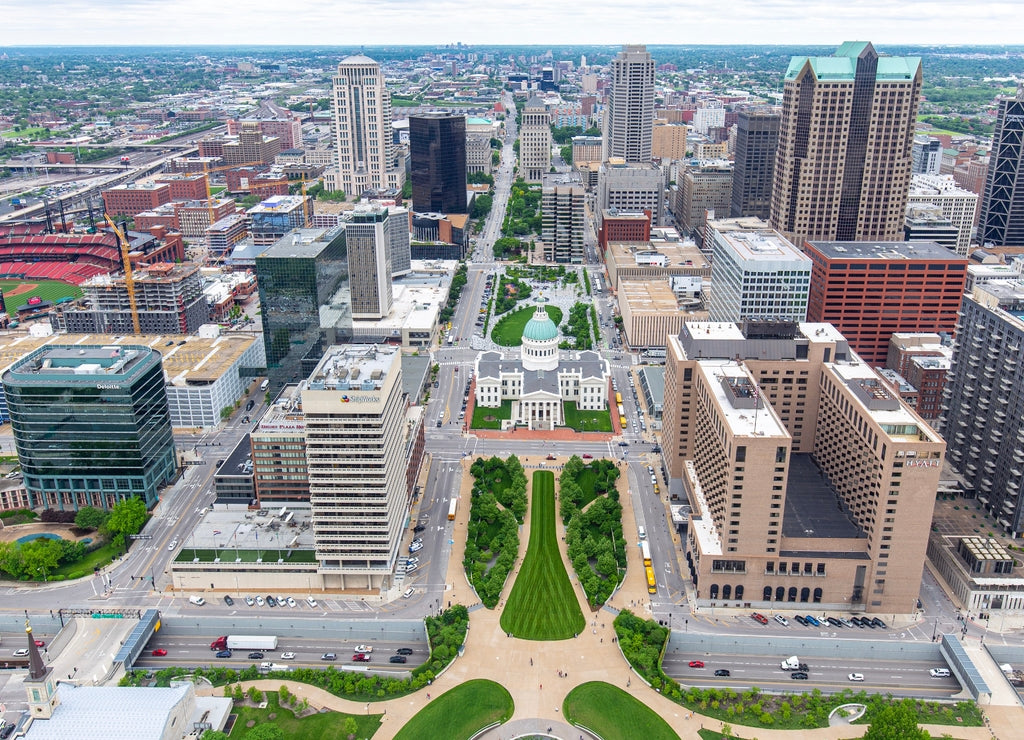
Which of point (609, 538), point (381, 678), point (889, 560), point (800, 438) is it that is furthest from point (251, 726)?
point (800, 438)

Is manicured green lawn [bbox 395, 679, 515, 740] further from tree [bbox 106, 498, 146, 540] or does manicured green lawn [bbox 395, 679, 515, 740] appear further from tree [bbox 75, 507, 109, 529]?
tree [bbox 75, 507, 109, 529]

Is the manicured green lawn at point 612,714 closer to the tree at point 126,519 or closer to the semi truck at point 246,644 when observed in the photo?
the semi truck at point 246,644

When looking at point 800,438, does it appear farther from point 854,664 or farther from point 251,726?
point 251,726

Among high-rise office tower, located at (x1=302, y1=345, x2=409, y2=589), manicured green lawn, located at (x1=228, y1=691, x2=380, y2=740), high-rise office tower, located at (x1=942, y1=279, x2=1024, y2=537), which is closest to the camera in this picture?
manicured green lawn, located at (x1=228, y1=691, x2=380, y2=740)

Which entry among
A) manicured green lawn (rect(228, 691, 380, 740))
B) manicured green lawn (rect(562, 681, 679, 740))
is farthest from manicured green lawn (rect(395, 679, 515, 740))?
manicured green lawn (rect(562, 681, 679, 740))

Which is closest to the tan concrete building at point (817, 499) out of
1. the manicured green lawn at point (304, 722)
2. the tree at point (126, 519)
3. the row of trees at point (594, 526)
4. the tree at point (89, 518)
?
the row of trees at point (594, 526)

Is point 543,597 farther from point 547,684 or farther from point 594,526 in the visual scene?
point 594,526
